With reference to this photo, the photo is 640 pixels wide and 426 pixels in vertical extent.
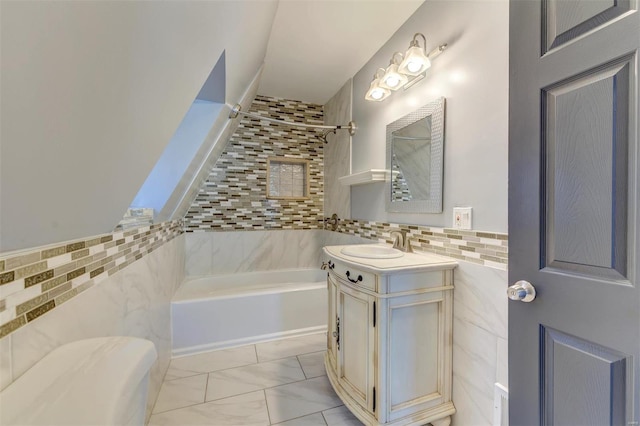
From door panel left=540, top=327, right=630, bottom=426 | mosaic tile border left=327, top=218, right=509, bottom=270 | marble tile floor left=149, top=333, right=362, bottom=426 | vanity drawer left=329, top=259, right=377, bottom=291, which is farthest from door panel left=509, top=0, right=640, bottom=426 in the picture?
marble tile floor left=149, top=333, right=362, bottom=426

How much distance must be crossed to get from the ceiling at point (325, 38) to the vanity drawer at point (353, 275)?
1660mm

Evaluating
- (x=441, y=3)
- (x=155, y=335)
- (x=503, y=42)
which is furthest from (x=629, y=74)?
(x=155, y=335)

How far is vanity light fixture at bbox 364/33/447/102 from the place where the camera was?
4.80 feet

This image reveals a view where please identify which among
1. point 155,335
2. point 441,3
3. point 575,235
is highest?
point 441,3

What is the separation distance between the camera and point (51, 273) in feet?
2.31

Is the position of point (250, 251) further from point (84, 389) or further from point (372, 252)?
point (84, 389)

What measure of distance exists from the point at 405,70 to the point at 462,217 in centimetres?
96

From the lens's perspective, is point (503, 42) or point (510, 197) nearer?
point (510, 197)

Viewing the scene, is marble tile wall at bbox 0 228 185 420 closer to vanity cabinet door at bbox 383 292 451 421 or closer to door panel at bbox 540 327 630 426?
vanity cabinet door at bbox 383 292 451 421

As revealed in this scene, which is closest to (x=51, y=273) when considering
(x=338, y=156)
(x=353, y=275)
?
(x=353, y=275)

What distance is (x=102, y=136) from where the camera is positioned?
674 mm

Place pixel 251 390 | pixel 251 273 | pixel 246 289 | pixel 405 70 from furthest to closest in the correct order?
pixel 251 273, pixel 246 289, pixel 251 390, pixel 405 70

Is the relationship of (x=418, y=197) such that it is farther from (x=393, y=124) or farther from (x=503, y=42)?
(x=503, y=42)

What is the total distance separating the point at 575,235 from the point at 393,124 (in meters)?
1.40
